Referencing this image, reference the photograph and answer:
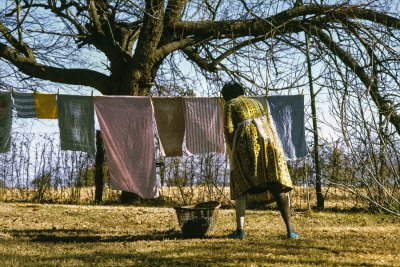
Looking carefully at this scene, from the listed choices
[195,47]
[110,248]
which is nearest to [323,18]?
[195,47]

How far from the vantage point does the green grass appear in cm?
504

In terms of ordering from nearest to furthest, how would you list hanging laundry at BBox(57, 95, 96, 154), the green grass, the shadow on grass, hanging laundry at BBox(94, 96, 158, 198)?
1. the green grass
2. the shadow on grass
3. hanging laundry at BBox(94, 96, 158, 198)
4. hanging laundry at BBox(57, 95, 96, 154)

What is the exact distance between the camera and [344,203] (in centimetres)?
1090

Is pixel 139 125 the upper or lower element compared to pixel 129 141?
upper

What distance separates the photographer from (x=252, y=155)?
589 cm

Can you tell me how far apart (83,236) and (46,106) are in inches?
135

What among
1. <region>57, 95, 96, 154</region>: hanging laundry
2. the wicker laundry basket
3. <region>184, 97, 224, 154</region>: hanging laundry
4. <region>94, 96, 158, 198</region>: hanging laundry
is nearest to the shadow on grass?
the wicker laundry basket

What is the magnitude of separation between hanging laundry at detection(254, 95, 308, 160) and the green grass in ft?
3.87

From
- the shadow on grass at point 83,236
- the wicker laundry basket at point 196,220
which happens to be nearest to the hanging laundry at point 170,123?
the shadow on grass at point 83,236

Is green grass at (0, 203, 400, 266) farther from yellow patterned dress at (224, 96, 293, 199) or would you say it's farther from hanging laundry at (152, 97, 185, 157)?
hanging laundry at (152, 97, 185, 157)

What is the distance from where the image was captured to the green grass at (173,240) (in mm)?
5041

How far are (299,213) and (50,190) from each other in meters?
5.32

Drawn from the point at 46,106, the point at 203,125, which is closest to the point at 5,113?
the point at 46,106

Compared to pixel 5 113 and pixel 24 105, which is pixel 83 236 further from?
pixel 5 113
